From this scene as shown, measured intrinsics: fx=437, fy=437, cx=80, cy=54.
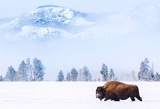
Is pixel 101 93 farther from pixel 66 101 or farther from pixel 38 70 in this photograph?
pixel 38 70

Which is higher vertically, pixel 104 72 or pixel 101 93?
pixel 104 72

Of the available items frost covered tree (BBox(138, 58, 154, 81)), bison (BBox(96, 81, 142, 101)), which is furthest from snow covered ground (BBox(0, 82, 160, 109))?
frost covered tree (BBox(138, 58, 154, 81))

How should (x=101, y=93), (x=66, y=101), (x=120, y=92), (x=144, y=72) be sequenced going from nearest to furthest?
1. (x=66, y=101)
2. (x=120, y=92)
3. (x=101, y=93)
4. (x=144, y=72)

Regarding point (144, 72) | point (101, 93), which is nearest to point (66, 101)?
point (101, 93)

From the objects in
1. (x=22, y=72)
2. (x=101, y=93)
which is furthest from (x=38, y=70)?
(x=101, y=93)

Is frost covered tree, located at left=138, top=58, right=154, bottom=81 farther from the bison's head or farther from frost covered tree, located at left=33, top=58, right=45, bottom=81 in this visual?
the bison's head

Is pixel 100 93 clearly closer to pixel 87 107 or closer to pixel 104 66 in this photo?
pixel 87 107

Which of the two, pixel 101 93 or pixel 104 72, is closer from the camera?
pixel 101 93

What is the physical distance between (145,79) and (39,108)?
361ft

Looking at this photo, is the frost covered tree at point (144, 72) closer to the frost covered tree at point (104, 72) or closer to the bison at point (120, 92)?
the frost covered tree at point (104, 72)

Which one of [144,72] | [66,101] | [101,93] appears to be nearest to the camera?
[66,101]

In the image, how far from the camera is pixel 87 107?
19625mm

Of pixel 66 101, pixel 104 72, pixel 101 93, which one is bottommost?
pixel 66 101

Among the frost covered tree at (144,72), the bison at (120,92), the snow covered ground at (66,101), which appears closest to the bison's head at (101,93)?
the bison at (120,92)
